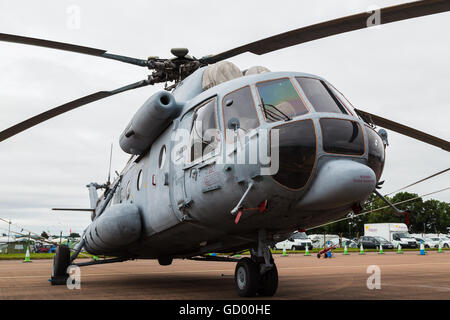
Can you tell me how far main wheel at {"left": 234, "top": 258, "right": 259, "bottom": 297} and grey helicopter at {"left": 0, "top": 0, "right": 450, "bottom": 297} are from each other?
2 centimetres

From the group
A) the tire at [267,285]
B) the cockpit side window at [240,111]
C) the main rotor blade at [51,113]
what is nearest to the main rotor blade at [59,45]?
the main rotor blade at [51,113]

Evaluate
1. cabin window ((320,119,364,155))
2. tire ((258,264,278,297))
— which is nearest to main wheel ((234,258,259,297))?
tire ((258,264,278,297))

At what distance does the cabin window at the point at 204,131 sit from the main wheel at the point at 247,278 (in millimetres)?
1629

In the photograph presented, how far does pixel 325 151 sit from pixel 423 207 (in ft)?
337

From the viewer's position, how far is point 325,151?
467cm

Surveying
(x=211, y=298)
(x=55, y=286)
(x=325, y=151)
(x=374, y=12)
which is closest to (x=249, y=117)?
(x=325, y=151)

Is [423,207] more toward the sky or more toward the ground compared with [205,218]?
more toward the sky

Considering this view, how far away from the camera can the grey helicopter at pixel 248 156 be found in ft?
15.3

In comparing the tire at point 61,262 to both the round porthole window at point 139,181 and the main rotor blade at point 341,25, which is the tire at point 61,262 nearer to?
the round porthole window at point 139,181

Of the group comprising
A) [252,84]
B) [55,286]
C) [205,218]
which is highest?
[252,84]

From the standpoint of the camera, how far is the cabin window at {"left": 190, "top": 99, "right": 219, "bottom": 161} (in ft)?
18.4

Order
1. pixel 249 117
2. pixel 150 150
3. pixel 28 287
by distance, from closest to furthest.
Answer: pixel 249 117 → pixel 150 150 → pixel 28 287

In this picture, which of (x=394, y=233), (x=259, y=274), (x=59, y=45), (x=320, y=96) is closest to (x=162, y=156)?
(x=59, y=45)

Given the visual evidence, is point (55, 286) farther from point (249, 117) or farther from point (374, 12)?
point (374, 12)
